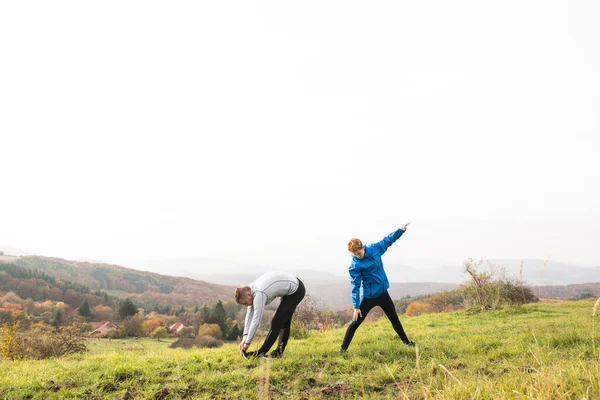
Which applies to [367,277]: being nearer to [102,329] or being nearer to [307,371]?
[307,371]

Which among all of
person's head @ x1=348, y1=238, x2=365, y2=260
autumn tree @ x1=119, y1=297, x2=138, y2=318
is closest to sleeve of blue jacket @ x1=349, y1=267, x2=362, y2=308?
person's head @ x1=348, y1=238, x2=365, y2=260

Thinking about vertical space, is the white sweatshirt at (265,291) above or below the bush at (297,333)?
above

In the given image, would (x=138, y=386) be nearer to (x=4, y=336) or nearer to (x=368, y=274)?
(x=368, y=274)

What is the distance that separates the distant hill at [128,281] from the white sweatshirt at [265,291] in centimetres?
10853

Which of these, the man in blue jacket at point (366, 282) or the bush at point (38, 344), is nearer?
the man in blue jacket at point (366, 282)

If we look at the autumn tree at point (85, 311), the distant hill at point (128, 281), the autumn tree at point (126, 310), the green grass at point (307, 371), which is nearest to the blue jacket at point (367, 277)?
the green grass at point (307, 371)

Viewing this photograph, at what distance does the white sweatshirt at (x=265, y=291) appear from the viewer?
20.5ft

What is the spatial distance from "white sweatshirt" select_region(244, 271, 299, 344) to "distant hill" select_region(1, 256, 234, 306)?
10853 centimetres

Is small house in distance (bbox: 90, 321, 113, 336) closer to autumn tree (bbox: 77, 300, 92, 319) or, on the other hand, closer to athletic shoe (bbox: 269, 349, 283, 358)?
athletic shoe (bbox: 269, 349, 283, 358)

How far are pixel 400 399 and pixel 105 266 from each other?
15869 cm

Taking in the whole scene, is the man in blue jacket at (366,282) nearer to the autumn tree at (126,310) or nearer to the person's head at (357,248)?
the person's head at (357,248)

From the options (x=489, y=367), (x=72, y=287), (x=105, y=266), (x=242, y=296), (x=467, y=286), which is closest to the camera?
(x=489, y=367)

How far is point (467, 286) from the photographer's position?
2103 centimetres

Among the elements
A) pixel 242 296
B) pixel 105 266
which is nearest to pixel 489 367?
pixel 242 296
